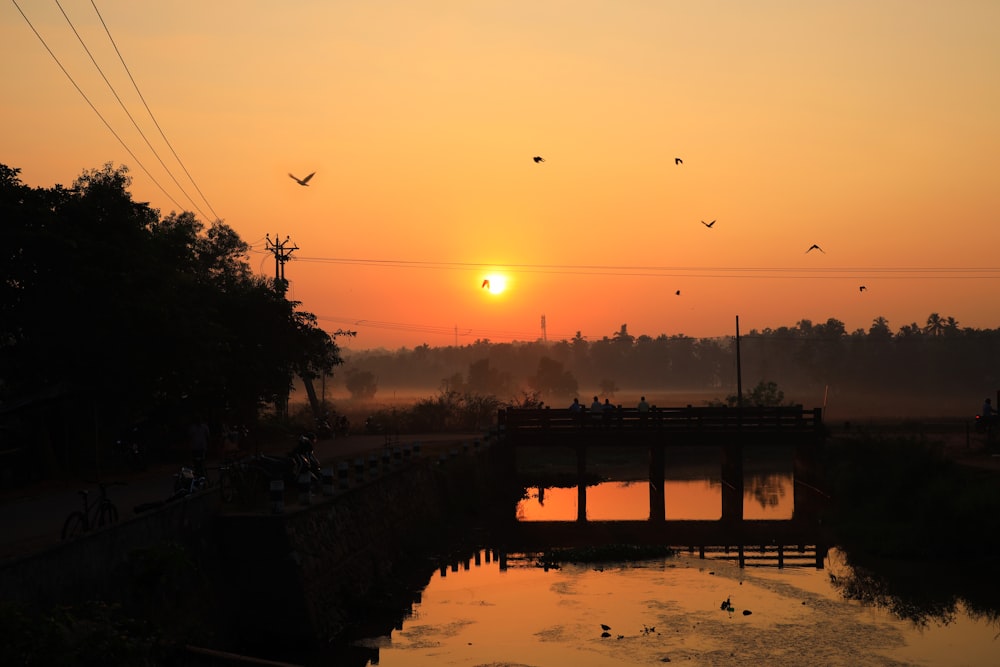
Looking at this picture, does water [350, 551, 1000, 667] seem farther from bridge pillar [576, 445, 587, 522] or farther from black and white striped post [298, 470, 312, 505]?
bridge pillar [576, 445, 587, 522]

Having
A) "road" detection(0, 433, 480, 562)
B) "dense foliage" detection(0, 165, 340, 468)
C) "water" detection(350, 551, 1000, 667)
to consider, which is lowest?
"water" detection(350, 551, 1000, 667)

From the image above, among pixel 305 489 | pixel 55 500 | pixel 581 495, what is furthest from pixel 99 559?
pixel 581 495

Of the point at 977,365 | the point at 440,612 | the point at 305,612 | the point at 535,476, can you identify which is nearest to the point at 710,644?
the point at 440,612

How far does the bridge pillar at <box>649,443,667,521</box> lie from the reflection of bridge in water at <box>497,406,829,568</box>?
40 millimetres

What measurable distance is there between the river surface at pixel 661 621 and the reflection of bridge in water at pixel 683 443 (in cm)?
468

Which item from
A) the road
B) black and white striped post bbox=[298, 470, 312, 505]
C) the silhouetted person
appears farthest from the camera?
the silhouetted person

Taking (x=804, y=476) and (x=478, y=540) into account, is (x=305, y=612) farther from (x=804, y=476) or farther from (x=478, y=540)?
(x=804, y=476)

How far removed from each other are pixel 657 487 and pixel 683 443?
114 inches

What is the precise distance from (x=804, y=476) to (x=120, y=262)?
2808 cm

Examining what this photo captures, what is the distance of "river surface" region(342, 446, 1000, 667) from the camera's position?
19875mm

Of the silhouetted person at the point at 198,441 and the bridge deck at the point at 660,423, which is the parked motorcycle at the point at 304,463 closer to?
the silhouetted person at the point at 198,441

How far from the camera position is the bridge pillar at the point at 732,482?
133 feet

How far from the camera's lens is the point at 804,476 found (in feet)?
143

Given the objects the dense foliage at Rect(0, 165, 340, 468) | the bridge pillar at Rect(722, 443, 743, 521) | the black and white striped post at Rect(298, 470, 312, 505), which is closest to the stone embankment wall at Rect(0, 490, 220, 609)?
the black and white striped post at Rect(298, 470, 312, 505)
